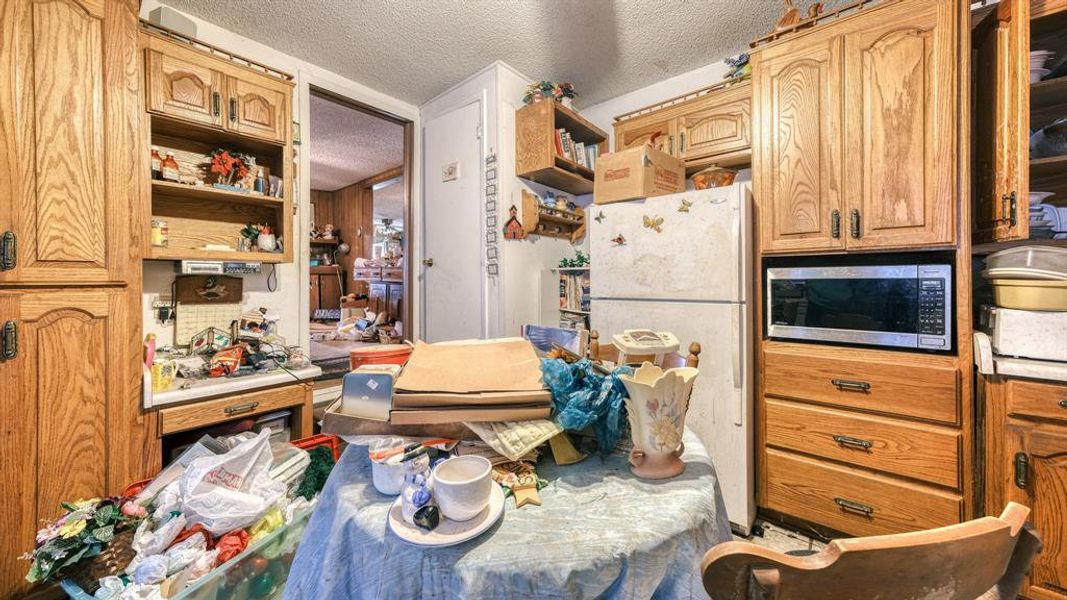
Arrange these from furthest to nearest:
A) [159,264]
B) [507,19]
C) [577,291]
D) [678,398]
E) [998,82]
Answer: [577,291] < [507,19] < [159,264] < [998,82] < [678,398]

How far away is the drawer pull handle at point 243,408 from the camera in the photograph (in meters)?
1.79

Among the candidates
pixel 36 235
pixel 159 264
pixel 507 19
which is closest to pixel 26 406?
pixel 36 235

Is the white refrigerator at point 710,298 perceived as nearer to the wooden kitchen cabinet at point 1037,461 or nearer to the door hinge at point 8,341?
the wooden kitchen cabinet at point 1037,461

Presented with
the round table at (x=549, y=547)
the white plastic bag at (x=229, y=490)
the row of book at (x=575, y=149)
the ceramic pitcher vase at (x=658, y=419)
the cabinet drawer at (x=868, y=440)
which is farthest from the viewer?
the row of book at (x=575, y=149)

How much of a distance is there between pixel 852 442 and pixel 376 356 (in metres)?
1.96

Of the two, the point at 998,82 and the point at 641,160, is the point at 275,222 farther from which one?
the point at 998,82

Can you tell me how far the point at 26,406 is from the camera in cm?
136

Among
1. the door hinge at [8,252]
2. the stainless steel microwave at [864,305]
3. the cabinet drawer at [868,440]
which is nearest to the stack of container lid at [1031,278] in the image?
the stainless steel microwave at [864,305]

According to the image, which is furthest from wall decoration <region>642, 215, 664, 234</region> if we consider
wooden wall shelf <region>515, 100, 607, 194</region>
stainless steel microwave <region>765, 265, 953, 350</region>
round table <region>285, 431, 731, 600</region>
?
round table <region>285, 431, 731, 600</region>

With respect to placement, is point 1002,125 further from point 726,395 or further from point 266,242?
point 266,242

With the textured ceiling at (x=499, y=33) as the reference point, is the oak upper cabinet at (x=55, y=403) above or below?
below

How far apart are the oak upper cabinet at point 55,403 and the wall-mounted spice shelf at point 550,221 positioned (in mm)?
2145

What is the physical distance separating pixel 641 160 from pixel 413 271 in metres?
2.04

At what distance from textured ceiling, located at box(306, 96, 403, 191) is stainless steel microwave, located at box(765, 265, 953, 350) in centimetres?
303
